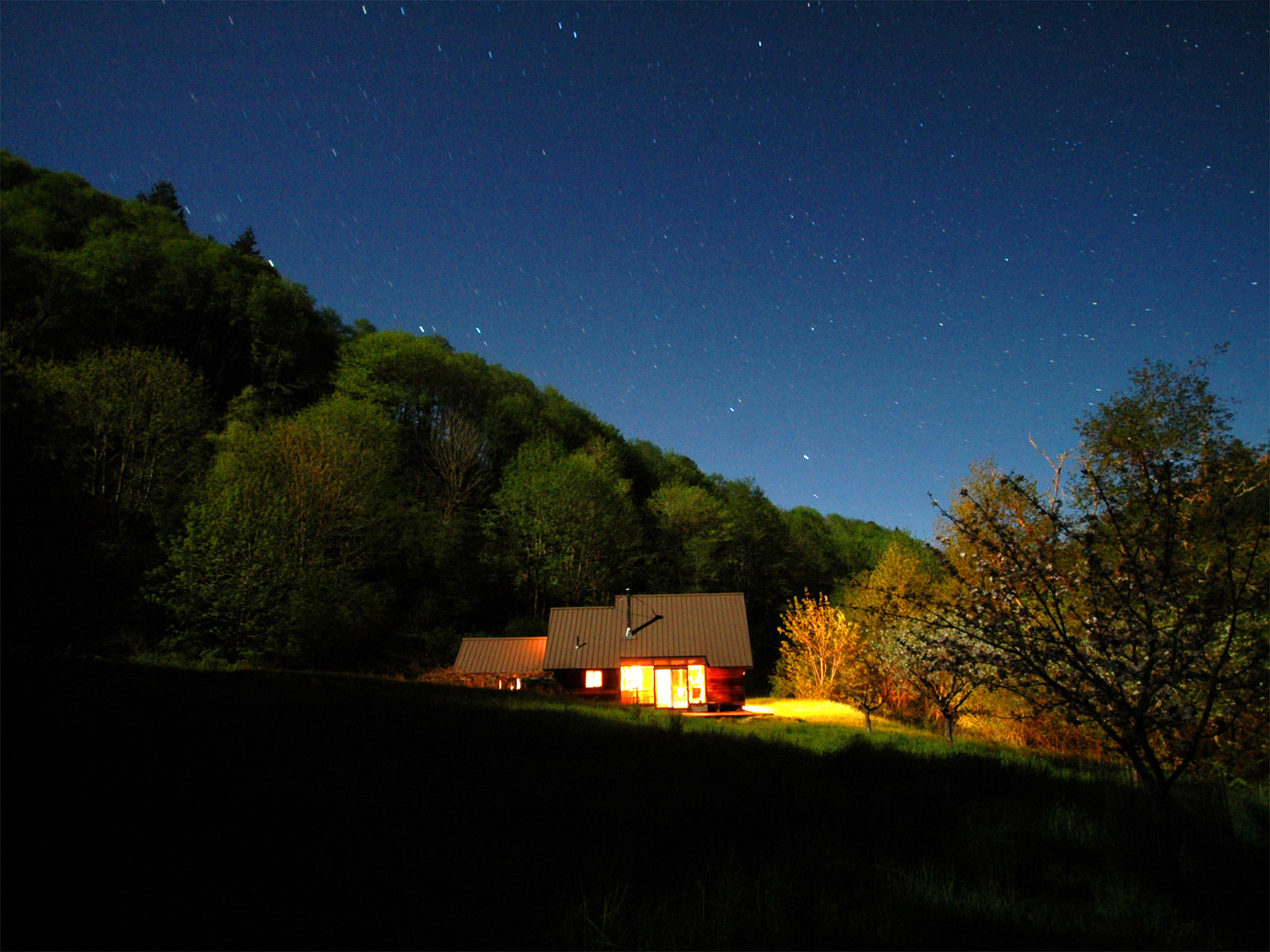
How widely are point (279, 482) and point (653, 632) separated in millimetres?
20383

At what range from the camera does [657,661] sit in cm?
3134

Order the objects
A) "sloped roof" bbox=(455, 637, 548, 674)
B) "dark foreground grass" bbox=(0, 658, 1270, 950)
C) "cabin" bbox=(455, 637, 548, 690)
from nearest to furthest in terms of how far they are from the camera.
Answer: "dark foreground grass" bbox=(0, 658, 1270, 950) < "cabin" bbox=(455, 637, 548, 690) < "sloped roof" bbox=(455, 637, 548, 674)

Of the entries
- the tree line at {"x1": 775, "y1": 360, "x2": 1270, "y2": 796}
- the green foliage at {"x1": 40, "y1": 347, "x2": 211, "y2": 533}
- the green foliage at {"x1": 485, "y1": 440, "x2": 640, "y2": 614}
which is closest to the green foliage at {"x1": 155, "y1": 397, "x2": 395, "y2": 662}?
the green foliage at {"x1": 40, "y1": 347, "x2": 211, "y2": 533}

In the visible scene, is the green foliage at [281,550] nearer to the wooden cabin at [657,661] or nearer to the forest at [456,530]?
the forest at [456,530]

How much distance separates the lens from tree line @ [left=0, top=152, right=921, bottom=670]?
14.7 metres

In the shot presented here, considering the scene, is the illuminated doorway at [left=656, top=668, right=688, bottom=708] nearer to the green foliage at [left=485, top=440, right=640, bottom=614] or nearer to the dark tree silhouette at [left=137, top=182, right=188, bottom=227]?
the green foliage at [left=485, top=440, right=640, bottom=614]

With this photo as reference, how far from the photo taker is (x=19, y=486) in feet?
22.2

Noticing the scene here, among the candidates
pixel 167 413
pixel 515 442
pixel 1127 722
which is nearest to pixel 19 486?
pixel 1127 722

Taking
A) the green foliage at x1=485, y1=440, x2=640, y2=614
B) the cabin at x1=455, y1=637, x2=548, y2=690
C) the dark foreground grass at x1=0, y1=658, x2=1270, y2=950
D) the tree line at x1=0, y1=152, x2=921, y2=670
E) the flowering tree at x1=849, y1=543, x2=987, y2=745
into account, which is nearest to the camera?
the dark foreground grass at x1=0, y1=658, x2=1270, y2=950

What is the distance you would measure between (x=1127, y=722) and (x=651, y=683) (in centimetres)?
2885

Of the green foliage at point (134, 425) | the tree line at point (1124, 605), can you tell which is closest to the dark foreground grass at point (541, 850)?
the tree line at point (1124, 605)

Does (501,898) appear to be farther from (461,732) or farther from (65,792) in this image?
(461,732)

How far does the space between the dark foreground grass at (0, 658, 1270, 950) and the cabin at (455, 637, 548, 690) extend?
26339 millimetres

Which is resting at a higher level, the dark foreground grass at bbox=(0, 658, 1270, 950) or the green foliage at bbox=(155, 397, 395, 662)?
the green foliage at bbox=(155, 397, 395, 662)
